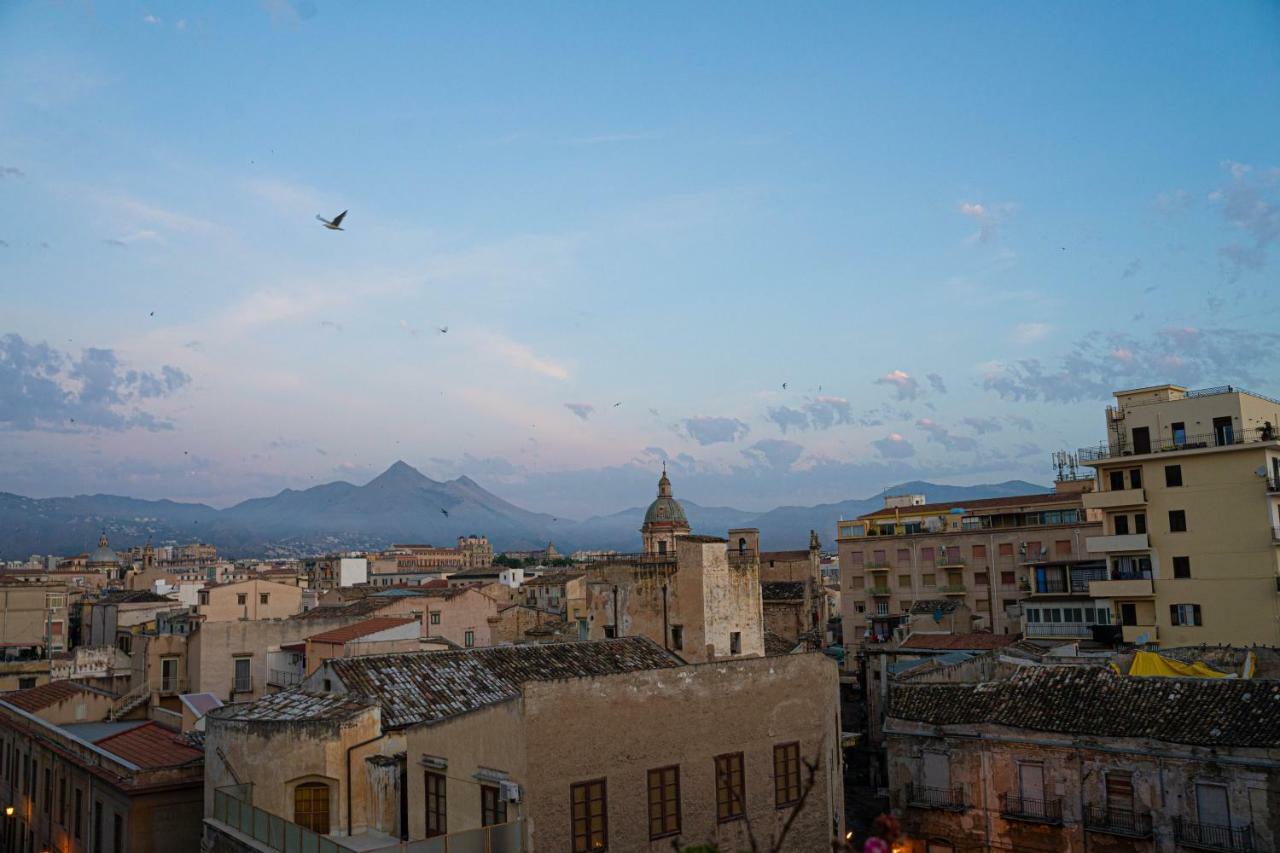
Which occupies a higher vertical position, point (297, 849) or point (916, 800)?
point (297, 849)

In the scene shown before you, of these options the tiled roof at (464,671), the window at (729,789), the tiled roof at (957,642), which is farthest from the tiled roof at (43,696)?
the tiled roof at (957,642)

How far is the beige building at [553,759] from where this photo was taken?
1848 cm

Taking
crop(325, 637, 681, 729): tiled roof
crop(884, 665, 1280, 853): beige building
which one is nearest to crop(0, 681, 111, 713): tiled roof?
crop(325, 637, 681, 729): tiled roof

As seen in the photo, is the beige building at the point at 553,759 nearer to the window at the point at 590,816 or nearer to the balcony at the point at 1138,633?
the window at the point at 590,816

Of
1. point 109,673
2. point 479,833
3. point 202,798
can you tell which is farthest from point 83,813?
point 109,673

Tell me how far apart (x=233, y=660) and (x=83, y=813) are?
17682 mm

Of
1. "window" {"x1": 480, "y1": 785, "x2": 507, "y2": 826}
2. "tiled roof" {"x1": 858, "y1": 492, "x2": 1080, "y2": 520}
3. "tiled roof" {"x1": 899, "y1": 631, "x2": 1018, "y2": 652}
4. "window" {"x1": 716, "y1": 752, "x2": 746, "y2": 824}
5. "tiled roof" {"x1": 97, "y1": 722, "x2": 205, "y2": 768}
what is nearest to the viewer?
"window" {"x1": 480, "y1": 785, "x2": 507, "y2": 826}

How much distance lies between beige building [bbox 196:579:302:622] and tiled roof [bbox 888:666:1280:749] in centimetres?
4179

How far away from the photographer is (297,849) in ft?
61.2

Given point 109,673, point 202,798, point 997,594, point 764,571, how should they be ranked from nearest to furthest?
point 202,798 < point 109,673 < point 997,594 < point 764,571

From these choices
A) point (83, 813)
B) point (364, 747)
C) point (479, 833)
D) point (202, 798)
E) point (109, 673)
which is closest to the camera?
point (479, 833)

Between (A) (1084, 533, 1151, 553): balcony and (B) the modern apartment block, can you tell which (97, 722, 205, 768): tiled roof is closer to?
(B) the modern apartment block

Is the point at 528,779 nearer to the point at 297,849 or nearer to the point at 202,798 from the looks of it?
the point at 297,849

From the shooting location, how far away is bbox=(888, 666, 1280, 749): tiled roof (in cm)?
2481
